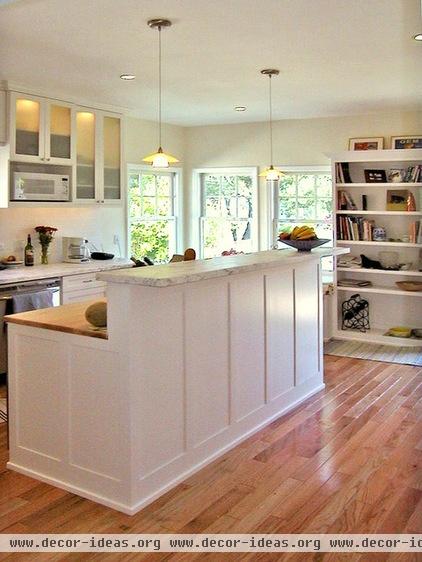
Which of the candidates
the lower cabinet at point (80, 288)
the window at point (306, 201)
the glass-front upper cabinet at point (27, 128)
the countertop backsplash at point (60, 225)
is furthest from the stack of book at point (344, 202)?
the glass-front upper cabinet at point (27, 128)

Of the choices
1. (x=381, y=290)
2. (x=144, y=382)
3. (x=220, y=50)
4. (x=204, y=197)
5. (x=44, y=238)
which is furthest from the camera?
(x=204, y=197)

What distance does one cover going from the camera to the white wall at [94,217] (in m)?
5.64

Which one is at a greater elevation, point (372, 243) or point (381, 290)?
point (372, 243)

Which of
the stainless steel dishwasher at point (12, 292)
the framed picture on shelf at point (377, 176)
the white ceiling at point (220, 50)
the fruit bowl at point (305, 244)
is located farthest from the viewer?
the framed picture on shelf at point (377, 176)

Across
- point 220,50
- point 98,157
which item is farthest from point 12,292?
point 220,50

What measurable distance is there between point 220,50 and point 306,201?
11.1 ft

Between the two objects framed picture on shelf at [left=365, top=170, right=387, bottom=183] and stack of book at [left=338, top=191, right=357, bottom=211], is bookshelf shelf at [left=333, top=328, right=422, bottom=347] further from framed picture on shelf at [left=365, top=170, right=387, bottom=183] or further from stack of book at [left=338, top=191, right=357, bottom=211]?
framed picture on shelf at [left=365, top=170, right=387, bottom=183]

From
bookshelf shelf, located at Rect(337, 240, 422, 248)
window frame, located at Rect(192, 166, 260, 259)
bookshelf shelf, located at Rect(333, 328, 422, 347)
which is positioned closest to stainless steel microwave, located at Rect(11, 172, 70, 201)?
window frame, located at Rect(192, 166, 260, 259)

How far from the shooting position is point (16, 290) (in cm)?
485

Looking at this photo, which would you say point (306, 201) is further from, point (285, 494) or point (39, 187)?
point (285, 494)

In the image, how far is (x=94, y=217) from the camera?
21.4ft

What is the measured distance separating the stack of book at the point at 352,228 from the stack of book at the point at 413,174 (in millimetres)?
614

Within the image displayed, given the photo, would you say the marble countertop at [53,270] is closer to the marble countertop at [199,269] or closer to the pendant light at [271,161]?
the pendant light at [271,161]

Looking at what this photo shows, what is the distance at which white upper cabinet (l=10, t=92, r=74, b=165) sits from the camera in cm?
513
